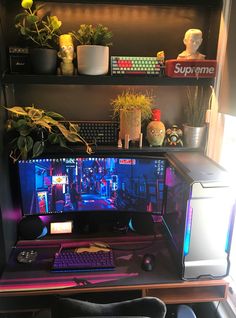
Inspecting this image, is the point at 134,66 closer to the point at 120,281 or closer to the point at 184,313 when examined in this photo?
the point at 120,281

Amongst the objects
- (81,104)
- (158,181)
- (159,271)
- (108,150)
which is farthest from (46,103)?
(159,271)

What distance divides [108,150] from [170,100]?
1.70 feet

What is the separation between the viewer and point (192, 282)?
129cm

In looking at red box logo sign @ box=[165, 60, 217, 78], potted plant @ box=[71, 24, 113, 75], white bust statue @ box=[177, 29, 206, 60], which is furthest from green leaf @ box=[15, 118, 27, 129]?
white bust statue @ box=[177, 29, 206, 60]

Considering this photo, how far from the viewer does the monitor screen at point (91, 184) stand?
1.52 m

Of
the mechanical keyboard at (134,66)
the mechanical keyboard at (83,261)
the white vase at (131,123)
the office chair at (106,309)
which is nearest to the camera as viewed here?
the office chair at (106,309)

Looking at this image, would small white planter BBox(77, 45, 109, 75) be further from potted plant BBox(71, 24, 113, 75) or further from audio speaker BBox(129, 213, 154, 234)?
audio speaker BBox(129, 213, 154, 234)

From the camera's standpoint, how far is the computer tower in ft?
3.97

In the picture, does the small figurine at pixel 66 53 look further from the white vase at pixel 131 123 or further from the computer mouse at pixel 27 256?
the computer mouse at pixel 27 256

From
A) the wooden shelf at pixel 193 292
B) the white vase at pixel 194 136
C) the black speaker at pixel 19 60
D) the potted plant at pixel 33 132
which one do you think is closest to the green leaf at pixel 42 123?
the potted plant at pixel 33 132

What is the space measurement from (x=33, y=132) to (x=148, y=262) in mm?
888

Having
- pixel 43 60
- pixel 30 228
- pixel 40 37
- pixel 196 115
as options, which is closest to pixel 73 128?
pixel 43 60

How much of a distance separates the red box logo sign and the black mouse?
36.6 inches

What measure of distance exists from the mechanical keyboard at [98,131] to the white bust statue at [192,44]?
0.54 meters
